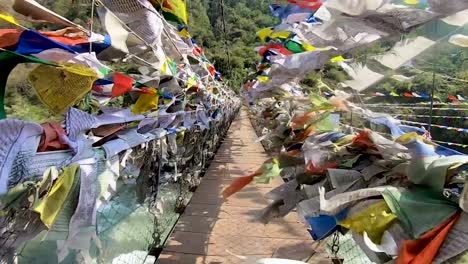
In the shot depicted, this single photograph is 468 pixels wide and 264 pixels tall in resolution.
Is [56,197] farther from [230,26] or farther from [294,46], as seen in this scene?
[230,26]

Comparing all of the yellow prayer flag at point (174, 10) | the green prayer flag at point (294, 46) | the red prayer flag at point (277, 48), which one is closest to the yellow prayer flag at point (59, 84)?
the yellow prayer flag at point (174, 10)

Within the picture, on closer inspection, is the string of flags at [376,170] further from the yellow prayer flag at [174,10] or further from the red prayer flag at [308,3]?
the yellow prayer flag at [174,10]

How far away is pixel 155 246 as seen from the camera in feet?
11.3

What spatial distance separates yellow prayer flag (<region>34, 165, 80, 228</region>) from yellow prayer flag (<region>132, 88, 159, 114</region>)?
1.63m

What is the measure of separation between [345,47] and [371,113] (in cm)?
55

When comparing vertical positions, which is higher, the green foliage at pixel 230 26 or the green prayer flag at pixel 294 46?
the green foliage at pixel 230 26

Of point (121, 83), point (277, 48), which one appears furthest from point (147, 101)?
point (277, 48)

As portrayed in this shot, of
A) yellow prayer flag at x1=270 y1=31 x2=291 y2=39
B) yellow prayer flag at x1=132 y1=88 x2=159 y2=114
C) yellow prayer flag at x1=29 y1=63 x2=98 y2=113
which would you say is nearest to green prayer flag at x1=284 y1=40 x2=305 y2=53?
yellow prayer flag at x1=270 y1=31 x2=291 y2=39

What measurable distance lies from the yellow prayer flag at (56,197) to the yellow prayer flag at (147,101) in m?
1.63

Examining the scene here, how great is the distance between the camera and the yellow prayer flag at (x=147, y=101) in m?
3.06

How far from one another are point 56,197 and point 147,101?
1.80m

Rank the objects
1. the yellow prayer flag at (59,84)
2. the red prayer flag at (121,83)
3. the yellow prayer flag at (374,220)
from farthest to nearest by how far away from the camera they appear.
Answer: the red prayer flag at (121,83)
the yellow prayer flag at (59,84)
the yellow prayer flag at (374,220)

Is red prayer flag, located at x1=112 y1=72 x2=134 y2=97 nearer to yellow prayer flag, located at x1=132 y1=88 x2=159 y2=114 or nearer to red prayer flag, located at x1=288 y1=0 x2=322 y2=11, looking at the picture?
yellow prayer flag, located at x1=132 y1=88 x2=159 y2=114

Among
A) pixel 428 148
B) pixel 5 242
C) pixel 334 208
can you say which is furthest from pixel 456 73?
pixel 5 242
